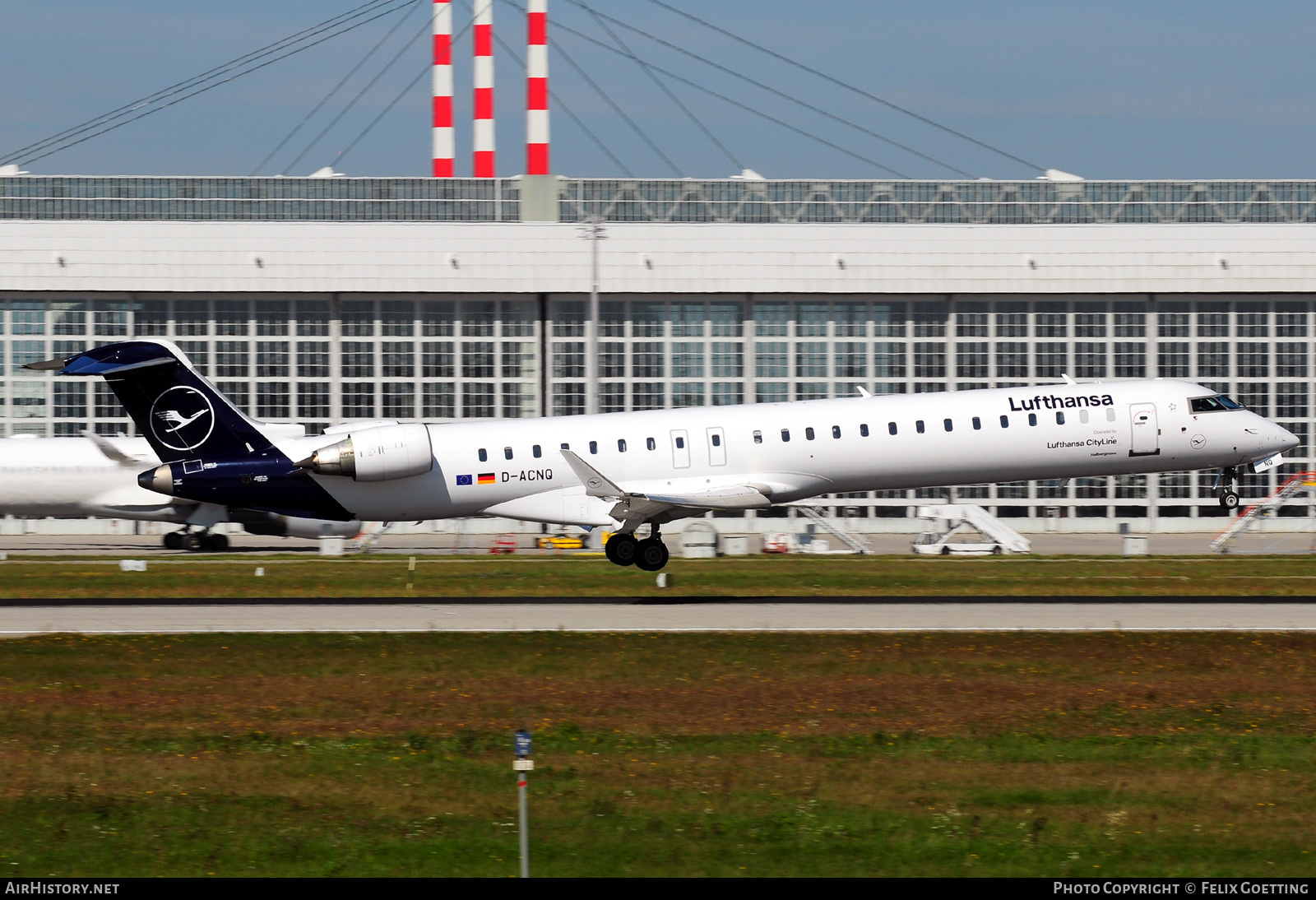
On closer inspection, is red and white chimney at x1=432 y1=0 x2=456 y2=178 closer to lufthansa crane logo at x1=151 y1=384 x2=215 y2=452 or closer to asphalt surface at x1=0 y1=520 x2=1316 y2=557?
asphalt surface at x1=0 y1=520 x2=1316 y2=557

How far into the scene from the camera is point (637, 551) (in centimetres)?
3434

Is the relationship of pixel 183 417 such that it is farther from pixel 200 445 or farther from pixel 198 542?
pixel 198 542

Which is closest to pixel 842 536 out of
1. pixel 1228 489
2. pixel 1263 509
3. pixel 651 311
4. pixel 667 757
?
pixel 651 311

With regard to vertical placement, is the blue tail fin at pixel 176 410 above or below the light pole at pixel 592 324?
below

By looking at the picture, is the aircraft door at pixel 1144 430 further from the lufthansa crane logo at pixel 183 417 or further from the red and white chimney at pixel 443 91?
the red and white chimney at pixel 443 91

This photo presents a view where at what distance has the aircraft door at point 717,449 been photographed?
3453 centimetres

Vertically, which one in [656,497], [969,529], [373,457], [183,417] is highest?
[183,417]

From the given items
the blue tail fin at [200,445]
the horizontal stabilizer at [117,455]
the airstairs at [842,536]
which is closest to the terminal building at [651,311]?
the horizontal stabilizer at [117,455]

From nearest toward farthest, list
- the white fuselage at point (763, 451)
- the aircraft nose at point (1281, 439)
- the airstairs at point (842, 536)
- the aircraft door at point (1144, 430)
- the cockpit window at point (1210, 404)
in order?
the white fuselage at point (763, 451) → the aircraft door at point (1144, 430) → the cockpit window at point (1210, 404) → the aircraft nose at point (1281, 439) → the airstairs at point (842, 536)

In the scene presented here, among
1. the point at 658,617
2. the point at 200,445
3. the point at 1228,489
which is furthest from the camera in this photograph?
the point at 1228,489

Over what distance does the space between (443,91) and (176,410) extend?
6172 centimetres

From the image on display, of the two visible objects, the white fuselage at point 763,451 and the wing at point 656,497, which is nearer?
the wing at point 656,497

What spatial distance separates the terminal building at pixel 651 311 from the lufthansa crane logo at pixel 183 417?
30.5 metres

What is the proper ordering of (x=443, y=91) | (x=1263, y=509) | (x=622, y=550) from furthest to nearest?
(x=443, y=91)
(x=1263, y=509)
(x=622, y=550)
